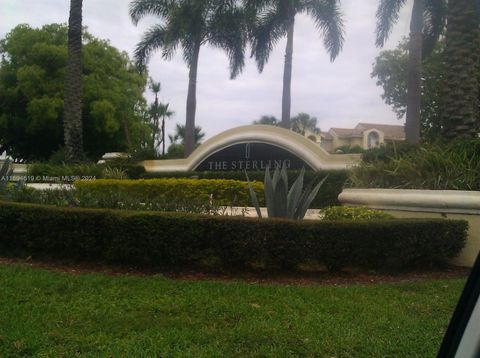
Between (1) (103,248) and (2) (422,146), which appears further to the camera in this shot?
(2) (422,146)

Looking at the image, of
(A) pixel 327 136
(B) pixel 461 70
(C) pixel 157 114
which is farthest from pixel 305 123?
(B) pixel 461 70

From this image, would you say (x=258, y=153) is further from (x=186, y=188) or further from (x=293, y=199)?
(x=293, y=199)

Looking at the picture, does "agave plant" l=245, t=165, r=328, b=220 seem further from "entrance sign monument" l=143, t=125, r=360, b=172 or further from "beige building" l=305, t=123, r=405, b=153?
"beige building" l=305, t=123, r=405, b=153

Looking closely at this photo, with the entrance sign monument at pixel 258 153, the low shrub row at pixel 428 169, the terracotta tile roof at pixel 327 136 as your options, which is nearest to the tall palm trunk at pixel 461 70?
the low shrub row at pixel 428 169

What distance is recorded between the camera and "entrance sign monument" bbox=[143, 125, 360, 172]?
16.9 metres

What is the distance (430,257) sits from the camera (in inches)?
263

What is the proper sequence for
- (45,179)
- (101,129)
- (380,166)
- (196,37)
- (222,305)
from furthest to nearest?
(101,129) < (196,37) < (45,179) < (380,166) < (222,305)

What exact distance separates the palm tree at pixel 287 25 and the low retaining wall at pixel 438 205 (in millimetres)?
16526

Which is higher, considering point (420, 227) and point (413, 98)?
point (413, 98)

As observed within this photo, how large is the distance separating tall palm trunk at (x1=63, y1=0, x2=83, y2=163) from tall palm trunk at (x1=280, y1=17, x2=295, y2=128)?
34.8ft

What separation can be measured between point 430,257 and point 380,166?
318cm

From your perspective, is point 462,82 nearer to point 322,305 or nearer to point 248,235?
point 248,235

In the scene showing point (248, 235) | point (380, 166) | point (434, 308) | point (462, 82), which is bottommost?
point (434, 308)

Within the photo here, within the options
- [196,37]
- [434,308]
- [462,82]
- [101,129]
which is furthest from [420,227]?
[101,129]
